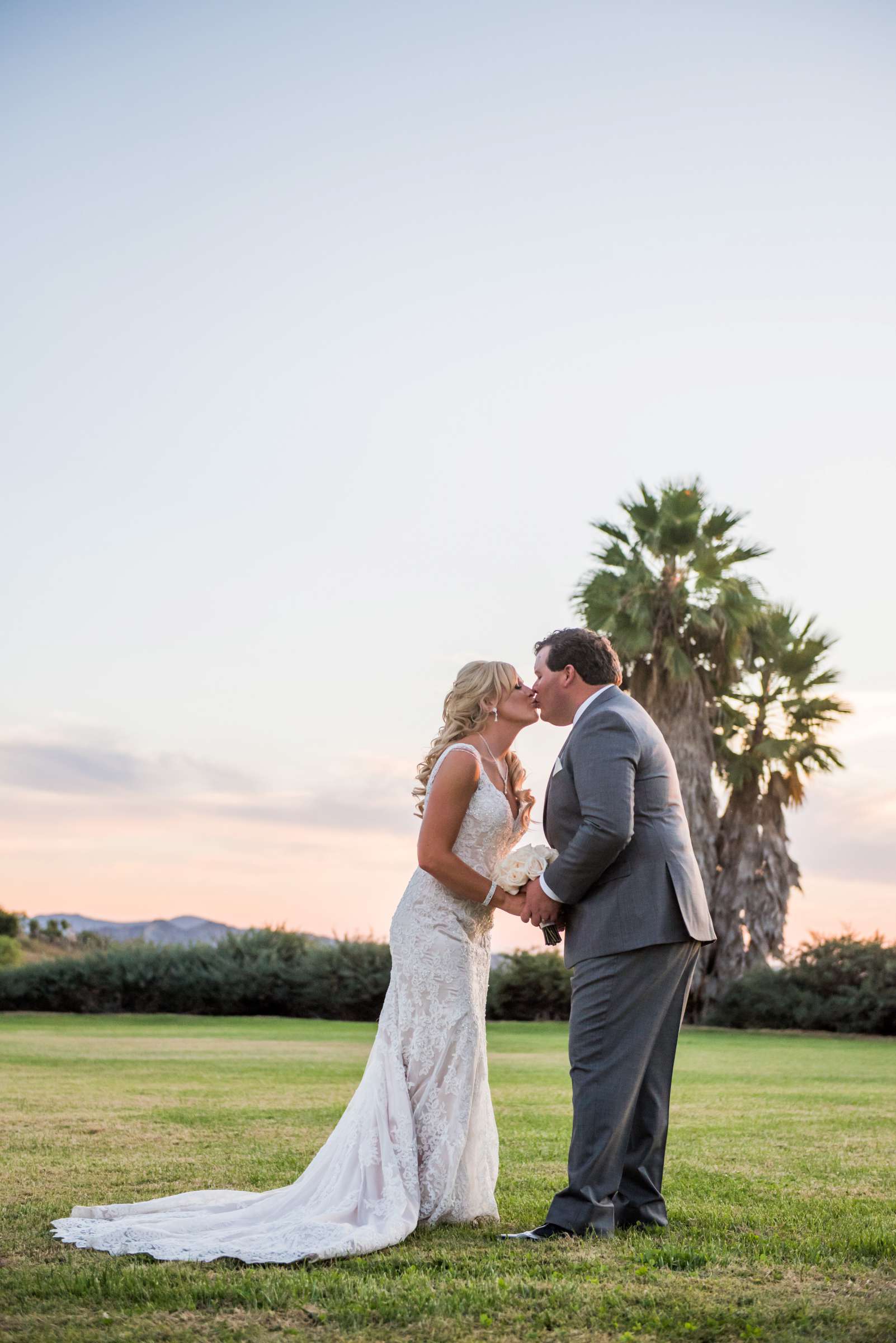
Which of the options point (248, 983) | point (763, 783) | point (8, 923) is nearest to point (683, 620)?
point (763, 783)

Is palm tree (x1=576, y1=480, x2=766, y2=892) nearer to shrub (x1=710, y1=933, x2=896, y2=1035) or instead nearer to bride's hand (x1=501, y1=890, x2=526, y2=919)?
shrub (x1=710, y1=933, x2=896, y2=1035)

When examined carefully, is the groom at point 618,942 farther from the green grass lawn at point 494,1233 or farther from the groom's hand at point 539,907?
the green grass lawn at point 494,1233

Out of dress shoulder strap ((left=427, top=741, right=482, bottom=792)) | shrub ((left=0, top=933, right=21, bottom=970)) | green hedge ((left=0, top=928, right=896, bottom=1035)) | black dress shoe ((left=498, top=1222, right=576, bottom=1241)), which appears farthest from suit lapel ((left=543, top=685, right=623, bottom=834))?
shrub ((left=0, top=933, right=21, bottom=970))

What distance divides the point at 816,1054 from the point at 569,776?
553 inches

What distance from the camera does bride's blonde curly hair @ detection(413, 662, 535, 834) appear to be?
16.3 ft

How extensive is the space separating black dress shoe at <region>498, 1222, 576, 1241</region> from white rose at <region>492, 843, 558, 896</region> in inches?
49.6

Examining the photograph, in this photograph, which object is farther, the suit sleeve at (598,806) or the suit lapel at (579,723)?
the suit lapel at (579,723)

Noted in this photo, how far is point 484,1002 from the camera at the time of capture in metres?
5.05

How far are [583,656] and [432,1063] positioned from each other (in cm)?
184

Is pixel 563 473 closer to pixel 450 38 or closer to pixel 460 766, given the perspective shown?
pixel 450 38

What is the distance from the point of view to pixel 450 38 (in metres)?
12.3

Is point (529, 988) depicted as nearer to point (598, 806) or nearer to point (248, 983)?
point (248, 983)

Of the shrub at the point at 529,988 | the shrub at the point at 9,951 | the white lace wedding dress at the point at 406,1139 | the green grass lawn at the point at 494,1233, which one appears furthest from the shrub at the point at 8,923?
the white lace wedding dress at the point at 406,1139

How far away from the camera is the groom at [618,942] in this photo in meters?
4.24
